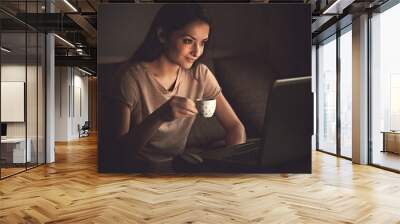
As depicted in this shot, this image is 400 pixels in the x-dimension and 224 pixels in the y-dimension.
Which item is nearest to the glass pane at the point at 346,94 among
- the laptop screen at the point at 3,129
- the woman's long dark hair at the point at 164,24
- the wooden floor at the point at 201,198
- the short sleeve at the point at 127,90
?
the wooden floor at the point at 201,198

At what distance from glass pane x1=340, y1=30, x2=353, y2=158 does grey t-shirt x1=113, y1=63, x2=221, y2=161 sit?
3954 millimetres

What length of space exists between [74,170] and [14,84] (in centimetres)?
192

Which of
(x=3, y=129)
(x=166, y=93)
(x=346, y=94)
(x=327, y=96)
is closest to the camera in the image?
(x=166, y=93)

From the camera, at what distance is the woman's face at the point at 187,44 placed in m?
6.56

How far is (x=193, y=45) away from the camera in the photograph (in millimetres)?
6590

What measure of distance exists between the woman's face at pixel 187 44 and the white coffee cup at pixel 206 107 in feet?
2.16

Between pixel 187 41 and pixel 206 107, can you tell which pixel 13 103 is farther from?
pixel 206 107

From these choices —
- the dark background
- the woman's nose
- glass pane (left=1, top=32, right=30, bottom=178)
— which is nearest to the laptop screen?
glass pane (left=1, top=32, right=30, bottom=178)

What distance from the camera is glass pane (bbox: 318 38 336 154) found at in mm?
10039

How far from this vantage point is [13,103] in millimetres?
7027

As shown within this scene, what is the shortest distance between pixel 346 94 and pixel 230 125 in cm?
402

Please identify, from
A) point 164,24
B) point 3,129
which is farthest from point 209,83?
point 3,129

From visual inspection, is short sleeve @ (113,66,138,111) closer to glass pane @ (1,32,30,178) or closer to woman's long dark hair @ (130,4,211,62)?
woman's long dark hair @ (130,4,211,62)

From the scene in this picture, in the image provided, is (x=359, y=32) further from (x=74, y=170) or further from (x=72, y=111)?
(x=72, y=111)
